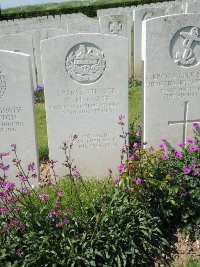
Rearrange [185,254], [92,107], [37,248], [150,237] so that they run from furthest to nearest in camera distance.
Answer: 1. [92,107]
2. [185,254]
3. [150,237]
4. [37,248]

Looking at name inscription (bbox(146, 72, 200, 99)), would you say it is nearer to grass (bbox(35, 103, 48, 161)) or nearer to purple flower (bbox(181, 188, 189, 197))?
purple flower (bbox(181, 188, 189, 197))

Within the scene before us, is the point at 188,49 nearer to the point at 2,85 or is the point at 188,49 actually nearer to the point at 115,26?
the point at 2,85

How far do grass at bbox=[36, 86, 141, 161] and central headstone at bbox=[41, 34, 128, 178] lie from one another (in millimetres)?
1014

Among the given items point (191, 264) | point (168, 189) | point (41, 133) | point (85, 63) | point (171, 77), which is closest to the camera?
point (191, 264)

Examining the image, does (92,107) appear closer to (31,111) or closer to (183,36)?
(31,111)

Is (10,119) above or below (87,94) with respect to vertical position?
below

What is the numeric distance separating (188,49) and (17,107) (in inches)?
87.3

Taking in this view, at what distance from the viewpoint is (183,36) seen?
4445mm

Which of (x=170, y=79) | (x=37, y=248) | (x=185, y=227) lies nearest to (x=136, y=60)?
(x=170, y=79)

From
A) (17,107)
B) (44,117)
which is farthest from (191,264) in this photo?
(44,117)

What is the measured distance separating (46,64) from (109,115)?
996 millimetres

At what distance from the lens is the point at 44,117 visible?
741 cm

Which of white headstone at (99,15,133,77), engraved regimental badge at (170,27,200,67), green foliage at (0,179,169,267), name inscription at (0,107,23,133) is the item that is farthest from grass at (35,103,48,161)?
white headstone at (99,15,133,77)

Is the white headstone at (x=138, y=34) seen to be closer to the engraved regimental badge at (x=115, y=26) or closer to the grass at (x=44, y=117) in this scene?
the engraved regimental badge at (x=115, y=26)
